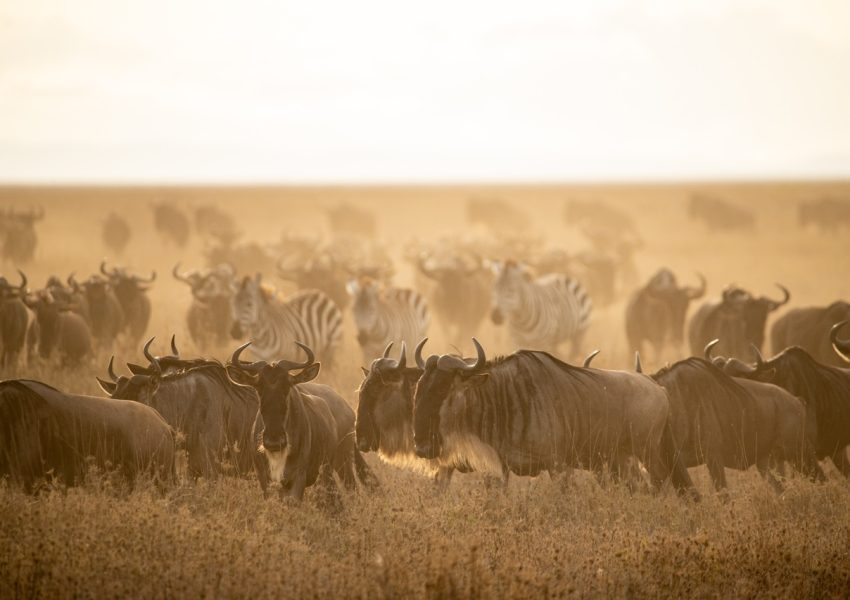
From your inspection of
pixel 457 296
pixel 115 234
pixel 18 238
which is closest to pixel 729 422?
pixel 457 296

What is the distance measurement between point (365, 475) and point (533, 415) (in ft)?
5.34

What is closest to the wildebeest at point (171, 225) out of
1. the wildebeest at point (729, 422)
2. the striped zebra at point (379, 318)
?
the striped zebra at point (379, 318)

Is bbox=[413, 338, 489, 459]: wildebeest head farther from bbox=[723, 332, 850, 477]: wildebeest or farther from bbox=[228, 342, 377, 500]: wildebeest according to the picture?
bbox=[723, 332, 850, 477]: wildebeest

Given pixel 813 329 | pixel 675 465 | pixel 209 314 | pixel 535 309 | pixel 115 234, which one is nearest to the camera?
pixel 675 465

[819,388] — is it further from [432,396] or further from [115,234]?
[115,234]

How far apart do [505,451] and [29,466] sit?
12.4 feet

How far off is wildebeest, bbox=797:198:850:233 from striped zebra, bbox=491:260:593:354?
117 feet

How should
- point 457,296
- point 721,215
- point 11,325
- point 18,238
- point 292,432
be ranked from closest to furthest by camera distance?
point 292,432 < point 11,325 < point 457,296 < point 18,238 < point 721,215

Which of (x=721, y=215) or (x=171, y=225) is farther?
(x=721, y=215)

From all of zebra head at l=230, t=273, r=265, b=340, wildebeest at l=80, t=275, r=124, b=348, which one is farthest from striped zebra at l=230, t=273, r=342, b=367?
wildebeest at l=80, t=275, r=124, b=348

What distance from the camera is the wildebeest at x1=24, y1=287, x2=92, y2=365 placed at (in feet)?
47.8

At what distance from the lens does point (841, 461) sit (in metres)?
10.3

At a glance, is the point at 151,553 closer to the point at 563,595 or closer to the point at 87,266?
the point at 563,595

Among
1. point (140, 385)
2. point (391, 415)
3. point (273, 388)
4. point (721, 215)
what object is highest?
point (721, 215)
